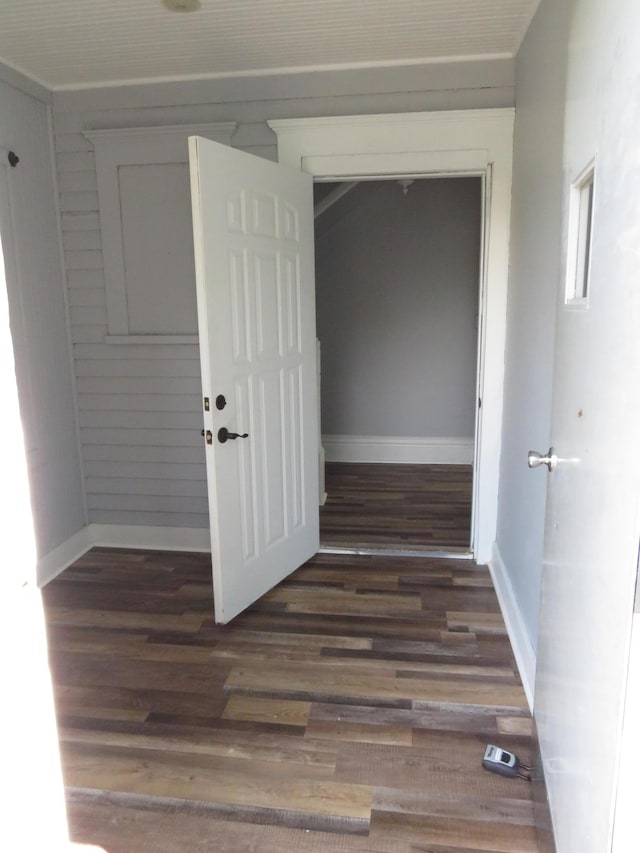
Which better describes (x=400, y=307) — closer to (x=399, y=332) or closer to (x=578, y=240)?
(x=399, y=332)

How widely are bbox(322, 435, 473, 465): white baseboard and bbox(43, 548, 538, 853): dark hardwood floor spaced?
6.52ft

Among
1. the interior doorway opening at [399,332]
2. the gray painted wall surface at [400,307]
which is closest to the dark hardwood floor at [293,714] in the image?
the interior doorway opening at [399,332]

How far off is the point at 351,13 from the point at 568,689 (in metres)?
2.44

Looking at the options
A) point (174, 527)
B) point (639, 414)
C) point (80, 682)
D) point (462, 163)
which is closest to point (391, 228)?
point (462, 163)

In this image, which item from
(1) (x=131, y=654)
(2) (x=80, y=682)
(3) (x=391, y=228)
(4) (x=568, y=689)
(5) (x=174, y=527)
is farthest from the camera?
(3) (x=391, y=228)

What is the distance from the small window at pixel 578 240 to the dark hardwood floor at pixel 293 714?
1424mm

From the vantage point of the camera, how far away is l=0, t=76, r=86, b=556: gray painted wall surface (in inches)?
114

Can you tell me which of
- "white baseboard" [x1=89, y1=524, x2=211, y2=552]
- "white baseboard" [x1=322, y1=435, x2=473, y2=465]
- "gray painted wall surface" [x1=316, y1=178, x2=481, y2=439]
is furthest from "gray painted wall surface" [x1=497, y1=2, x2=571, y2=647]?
"white baseboard" [x1=322, y1=435, x2=473, y2=465]

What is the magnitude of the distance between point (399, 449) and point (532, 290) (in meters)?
2.85

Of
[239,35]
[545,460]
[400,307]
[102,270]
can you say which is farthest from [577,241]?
[400,307]

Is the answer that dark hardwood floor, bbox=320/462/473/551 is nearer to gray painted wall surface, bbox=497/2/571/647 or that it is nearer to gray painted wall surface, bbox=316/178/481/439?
gray painted wall surface, bbox=316/178/481/439

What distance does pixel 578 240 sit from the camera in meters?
1.41

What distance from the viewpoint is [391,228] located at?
480cm

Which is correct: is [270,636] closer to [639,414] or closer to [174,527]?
[174,527]
